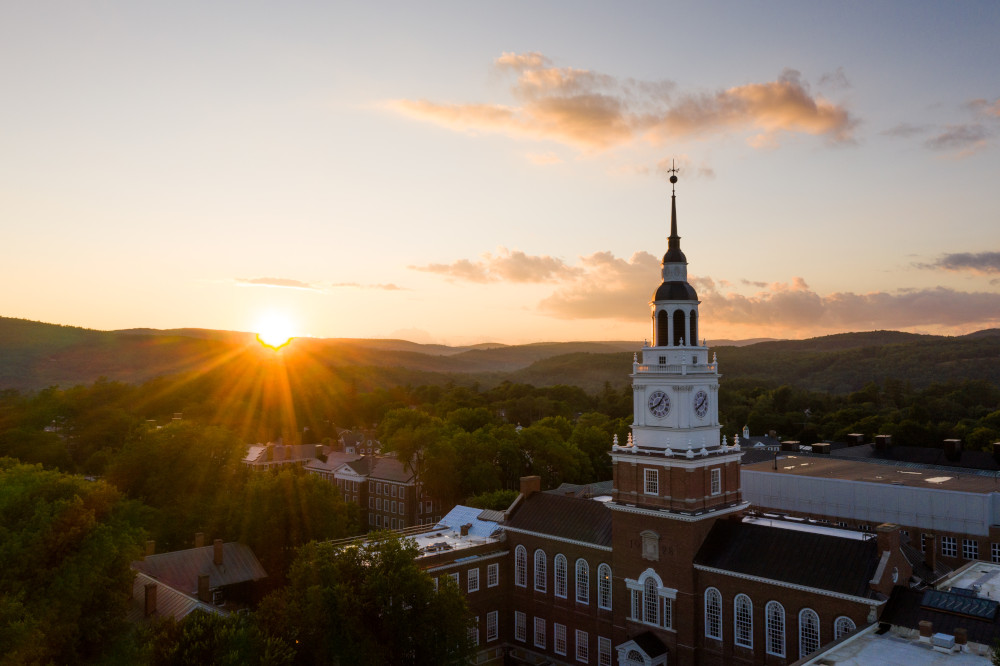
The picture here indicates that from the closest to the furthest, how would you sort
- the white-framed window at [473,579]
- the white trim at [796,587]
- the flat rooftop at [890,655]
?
the flat rooftop at [890,655] < the white trim at [796,587] < the white-framed window at [473,579]

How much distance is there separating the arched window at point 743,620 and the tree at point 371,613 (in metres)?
13.8

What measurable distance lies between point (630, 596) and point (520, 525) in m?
9.64

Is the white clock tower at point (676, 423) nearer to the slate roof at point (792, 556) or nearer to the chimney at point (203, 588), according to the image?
the slate roof at point (792, 556)

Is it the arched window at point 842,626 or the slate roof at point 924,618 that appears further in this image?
the arched window at point 842,626

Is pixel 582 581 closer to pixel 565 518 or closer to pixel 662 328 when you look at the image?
pixel 565 518

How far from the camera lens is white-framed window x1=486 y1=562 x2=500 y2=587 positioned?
4609cm

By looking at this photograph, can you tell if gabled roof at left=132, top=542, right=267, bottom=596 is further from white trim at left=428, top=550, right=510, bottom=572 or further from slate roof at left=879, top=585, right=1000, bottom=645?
slate roof at left=879, top=585, right=1000, bottom=645

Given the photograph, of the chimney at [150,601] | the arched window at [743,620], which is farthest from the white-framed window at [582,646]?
the chimney at [150,601]

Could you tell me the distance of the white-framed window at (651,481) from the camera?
128 feet

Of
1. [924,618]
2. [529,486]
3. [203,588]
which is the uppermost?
[529,486]

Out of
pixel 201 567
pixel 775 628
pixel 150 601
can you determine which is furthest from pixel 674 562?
pixel 201 567

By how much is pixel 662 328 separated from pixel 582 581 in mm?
16457

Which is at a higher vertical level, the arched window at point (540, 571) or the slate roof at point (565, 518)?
the slate roof at point (565, 518)

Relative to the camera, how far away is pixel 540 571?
45688 millimetres
